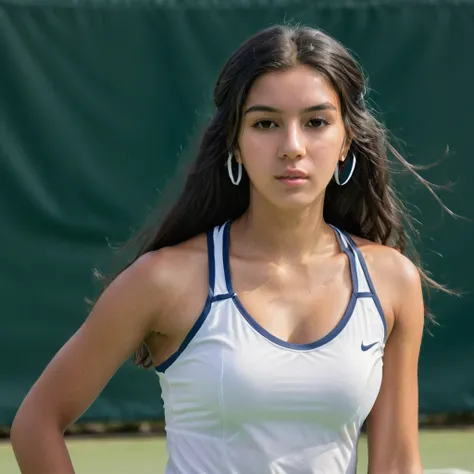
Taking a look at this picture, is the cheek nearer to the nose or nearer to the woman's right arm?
the nose

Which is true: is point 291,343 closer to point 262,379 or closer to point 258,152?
point 262,379

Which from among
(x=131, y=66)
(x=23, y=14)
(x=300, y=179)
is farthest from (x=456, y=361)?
(x=300, y=179)

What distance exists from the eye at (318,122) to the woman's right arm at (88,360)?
421 millimetres

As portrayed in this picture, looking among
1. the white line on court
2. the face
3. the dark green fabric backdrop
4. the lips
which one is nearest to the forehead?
the face

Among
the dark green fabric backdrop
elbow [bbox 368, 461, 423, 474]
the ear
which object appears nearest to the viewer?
elbow [bbox 368, 461, 423, 474]

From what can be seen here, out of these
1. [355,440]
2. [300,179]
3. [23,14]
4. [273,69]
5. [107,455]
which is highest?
[23,14]

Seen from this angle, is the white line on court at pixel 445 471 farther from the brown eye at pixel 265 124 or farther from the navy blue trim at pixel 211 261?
the brown eye at pixel 265 124

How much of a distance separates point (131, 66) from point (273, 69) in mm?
3684

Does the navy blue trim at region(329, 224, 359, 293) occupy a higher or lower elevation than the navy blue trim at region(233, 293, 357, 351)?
higher

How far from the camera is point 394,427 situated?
278 cm

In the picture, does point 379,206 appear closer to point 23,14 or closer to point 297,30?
point 297,30

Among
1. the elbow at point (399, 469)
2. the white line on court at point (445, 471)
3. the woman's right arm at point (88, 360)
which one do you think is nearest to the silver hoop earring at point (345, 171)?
the woman's right arm at point (88, 360)

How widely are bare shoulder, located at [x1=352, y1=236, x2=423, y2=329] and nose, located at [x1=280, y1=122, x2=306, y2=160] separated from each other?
34 centimetres

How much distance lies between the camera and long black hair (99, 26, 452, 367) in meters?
2.75
